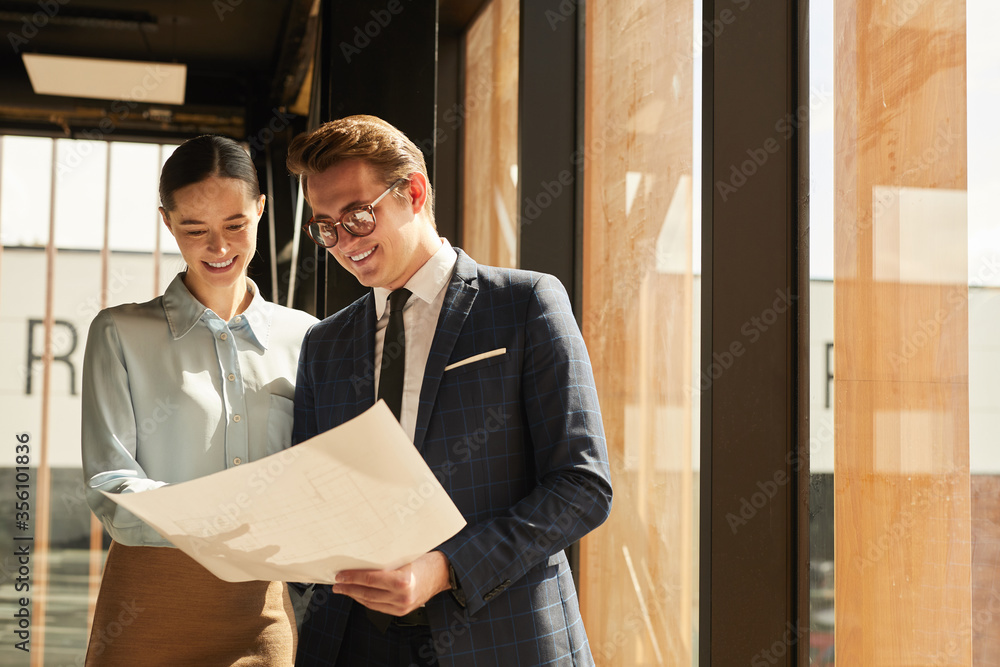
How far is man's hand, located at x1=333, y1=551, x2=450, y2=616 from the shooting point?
1.03 meters

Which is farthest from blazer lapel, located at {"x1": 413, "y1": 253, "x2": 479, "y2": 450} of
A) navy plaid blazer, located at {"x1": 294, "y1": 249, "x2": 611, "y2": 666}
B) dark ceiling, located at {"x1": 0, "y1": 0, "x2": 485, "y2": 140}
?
dark ceiling, located at {"x1": 0, "y1": 0, "x2": 485, "y2": 140}

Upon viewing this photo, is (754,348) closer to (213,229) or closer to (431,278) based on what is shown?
(431,278)

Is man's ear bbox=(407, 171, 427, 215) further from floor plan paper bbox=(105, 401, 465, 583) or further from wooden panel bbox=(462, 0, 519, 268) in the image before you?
wooden panel bbox=(462, 0, 519, 268)

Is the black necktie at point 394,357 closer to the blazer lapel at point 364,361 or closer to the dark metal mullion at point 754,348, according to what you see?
the blazer lapel at point 364,361

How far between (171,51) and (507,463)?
473 centimetres

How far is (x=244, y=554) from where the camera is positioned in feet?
3.40

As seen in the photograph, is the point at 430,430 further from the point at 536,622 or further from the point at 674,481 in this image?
the point at 674,481

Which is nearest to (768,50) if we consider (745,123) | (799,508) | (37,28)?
(745,123)

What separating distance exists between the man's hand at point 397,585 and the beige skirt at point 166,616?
0.45 metres

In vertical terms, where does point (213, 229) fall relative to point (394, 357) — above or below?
above

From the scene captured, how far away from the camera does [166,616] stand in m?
1.39

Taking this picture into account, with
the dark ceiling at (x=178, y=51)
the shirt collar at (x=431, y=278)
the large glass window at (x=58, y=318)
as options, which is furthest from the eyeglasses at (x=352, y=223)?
the large glass window at (x=58, y=318)

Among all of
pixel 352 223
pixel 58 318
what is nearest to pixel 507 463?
pixel 352 223

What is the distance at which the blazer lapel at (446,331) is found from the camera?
1235 millimetres
